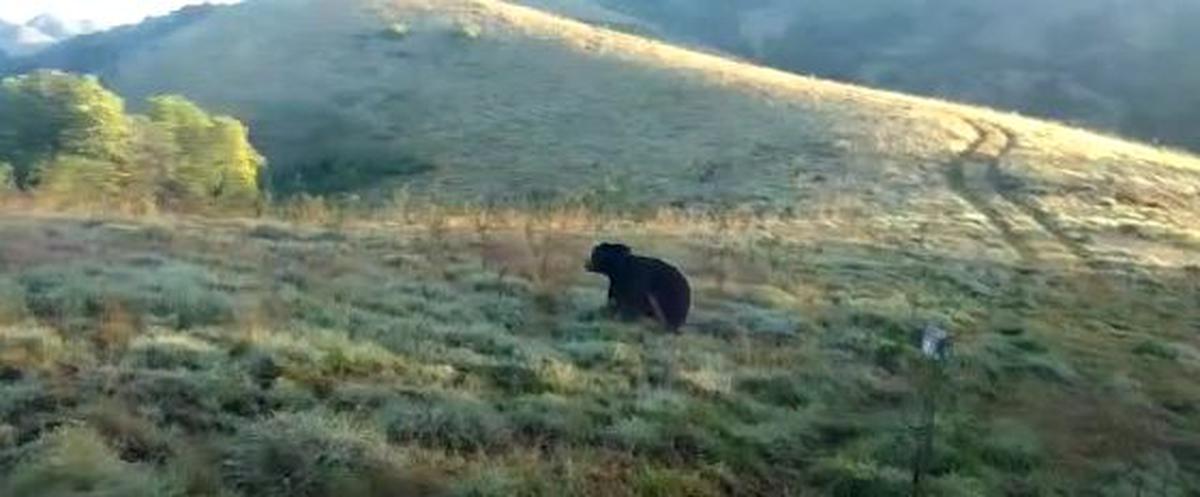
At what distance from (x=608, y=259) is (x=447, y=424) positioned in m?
6.69

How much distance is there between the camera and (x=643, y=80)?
65.1 meters

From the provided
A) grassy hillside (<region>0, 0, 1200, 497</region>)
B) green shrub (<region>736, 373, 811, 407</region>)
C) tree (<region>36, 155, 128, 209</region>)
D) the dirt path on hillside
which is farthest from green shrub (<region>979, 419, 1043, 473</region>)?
tree (<region>36, 155, 128, 209</region>)

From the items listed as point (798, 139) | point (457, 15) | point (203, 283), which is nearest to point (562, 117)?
point (798, 139)

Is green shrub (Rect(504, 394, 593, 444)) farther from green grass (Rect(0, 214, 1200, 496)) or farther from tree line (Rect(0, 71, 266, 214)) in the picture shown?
tree line (Rect(0, 71, 266, 214))

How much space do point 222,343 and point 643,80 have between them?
179ft

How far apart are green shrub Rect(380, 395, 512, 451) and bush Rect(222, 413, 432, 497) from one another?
587 millimetres

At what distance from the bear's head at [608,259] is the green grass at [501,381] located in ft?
1.39

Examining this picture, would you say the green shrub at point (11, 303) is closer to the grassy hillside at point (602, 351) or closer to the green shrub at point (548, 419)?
the grassy hillside at point (602, 351)

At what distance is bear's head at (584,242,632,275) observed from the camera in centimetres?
1641

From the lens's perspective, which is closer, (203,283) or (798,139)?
(203,283)

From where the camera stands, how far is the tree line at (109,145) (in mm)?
36688

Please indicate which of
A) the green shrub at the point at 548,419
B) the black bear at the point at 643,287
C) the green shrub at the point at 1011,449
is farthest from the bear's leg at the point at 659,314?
the green shrub at the point at 548,419

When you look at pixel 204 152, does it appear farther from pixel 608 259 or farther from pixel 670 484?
pixel 670 484

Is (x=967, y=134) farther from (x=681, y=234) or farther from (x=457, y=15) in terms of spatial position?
(x=457, y=15)
